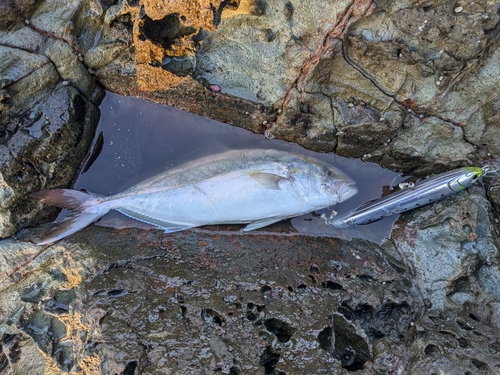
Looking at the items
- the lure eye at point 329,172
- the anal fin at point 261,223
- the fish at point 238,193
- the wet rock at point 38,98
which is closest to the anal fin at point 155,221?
the fish at point 238,193

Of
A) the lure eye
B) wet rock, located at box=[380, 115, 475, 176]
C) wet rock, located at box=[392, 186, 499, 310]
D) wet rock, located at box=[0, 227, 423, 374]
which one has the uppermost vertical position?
wet rock, located at box=[380, 115, 475, 176]

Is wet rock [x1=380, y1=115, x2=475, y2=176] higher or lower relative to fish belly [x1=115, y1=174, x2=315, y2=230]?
higher

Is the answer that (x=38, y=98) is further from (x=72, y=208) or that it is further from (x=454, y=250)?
(x=454, y=250)

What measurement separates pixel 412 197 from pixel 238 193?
1.59 metres

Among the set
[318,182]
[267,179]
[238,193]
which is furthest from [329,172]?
[238,193]

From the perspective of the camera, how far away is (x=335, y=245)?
3.46 m

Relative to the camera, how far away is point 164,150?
12.3 ft

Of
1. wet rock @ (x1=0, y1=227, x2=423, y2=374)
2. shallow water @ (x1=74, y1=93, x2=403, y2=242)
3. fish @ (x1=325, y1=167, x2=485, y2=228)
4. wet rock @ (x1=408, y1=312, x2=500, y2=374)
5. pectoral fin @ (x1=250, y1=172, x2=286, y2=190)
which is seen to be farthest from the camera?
shallow water @ (x1=74, y1=93, x2=403, y2=242)

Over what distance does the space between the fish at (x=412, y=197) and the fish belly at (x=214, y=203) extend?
448 millimetres

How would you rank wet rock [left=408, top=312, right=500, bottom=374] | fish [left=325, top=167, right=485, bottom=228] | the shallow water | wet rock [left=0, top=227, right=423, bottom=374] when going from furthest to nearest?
1. the shallow water
2. fish [left=325, top=167, right=485, bottom=228]
3. wet rock [left=0, top=227, right=423, bottom=374]
4. wet rock [left=408, top=312, right=500, bottom=374]

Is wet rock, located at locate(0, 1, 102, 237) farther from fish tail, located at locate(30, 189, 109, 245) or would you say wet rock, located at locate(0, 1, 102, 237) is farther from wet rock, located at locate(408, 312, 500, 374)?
wet rock, located at locate(408, 312, 500, 374)

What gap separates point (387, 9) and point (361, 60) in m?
0.40

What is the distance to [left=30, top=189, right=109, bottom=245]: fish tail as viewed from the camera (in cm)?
323

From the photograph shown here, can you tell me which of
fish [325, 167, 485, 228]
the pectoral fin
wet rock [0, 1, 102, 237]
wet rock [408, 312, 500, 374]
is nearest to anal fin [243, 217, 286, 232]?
the pectoral fin
